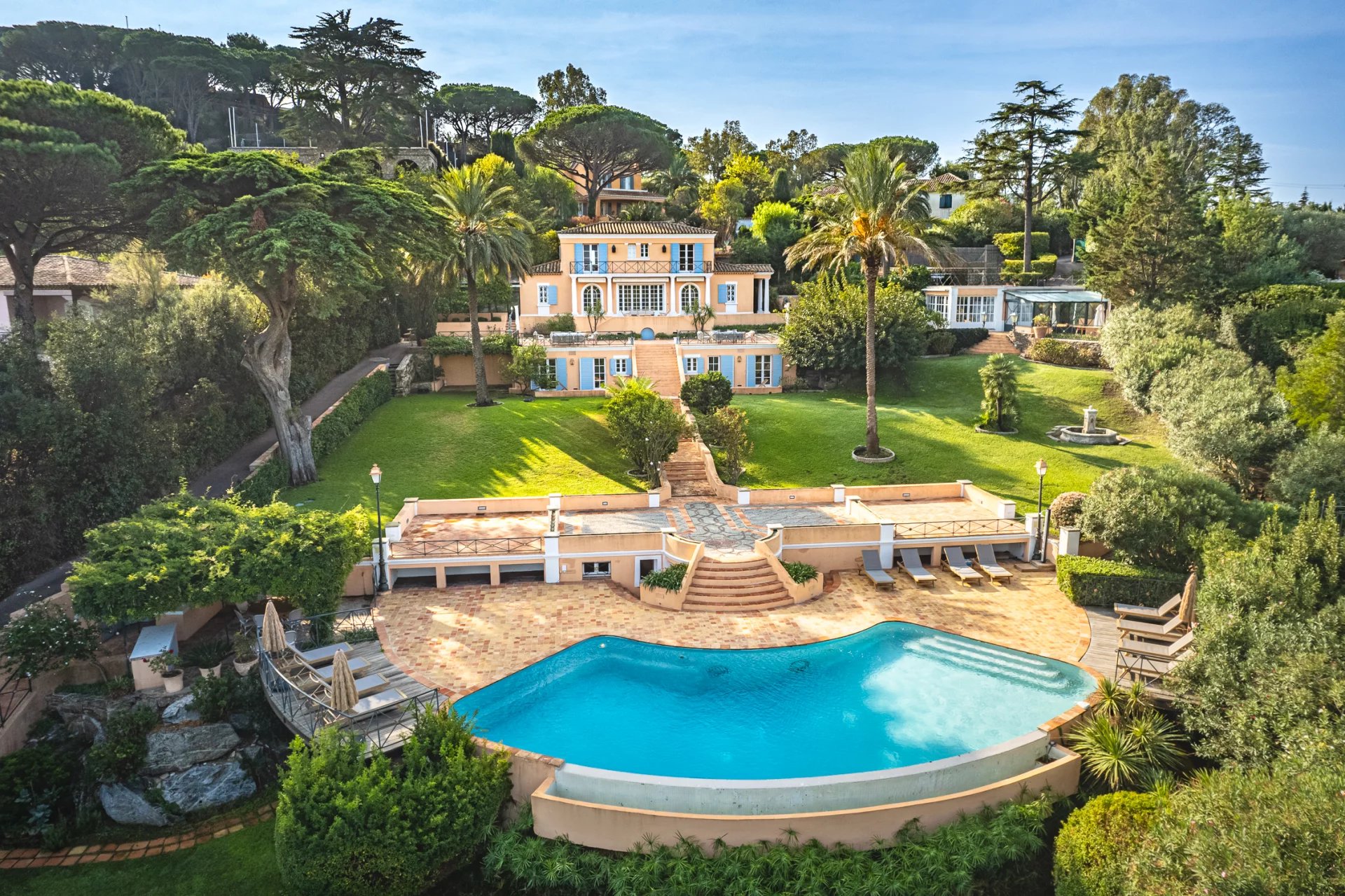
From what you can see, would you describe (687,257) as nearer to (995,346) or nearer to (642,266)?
(642,266)

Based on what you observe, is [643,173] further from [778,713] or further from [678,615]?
[778,713]

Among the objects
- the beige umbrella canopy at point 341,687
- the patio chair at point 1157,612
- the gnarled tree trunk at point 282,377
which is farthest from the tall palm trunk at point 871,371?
the beige umbrella canopy at point 341,687

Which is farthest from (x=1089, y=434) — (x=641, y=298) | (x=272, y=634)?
(x=272, y=634)

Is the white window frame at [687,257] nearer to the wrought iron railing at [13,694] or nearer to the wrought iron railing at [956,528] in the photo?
the wrought iron railing at [956,528]

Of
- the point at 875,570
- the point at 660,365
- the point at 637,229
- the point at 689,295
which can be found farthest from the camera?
the point at 689,295

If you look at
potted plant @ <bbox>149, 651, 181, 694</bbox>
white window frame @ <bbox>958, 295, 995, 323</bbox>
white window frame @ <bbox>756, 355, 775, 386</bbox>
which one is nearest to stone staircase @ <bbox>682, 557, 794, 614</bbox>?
potted plant @ <bbox>149, 651, 181, 694</bbox>

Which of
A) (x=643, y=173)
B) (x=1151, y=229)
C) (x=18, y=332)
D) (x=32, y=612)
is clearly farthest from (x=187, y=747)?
(x=643, y=173)
